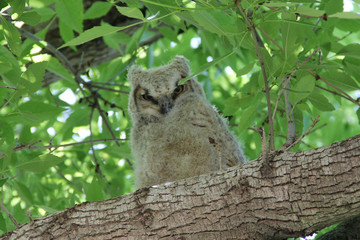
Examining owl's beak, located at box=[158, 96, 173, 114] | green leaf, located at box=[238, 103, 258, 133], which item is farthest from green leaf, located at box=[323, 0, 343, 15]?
owl's beak, located at box=[158, 96, 173, 114]

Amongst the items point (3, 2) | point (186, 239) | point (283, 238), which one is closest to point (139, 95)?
point (3, 2)

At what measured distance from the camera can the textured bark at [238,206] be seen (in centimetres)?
185

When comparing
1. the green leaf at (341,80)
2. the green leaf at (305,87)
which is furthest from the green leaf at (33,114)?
the green leaf at (341,80)

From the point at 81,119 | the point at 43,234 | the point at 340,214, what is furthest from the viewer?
the point at 81,119

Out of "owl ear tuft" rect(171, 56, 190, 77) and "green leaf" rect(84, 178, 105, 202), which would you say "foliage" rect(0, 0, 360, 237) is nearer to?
"green leaf" rect(84, 178, 105, 202)

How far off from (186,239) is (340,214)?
0.71 metres

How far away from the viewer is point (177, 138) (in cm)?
258

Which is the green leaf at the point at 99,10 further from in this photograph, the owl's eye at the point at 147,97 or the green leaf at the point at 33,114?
the green leaf at the point at 33,114

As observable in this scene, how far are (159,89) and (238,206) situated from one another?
1.17 metres

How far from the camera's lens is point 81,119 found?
12.3 ft

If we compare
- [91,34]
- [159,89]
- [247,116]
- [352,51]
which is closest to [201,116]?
[247,116]

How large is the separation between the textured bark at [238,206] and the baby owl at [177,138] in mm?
413

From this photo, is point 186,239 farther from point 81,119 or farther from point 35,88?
point 81,119

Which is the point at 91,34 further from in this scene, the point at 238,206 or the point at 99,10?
the point at 99,10
